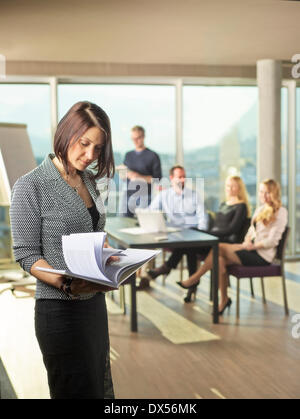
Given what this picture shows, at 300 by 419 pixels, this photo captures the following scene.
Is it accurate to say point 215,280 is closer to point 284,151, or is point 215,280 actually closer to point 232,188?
point 232,188

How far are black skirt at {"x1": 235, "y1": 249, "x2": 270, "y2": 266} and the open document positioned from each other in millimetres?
3275

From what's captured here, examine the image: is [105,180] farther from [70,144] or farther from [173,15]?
[173,15]

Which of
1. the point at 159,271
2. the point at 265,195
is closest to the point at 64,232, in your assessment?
the point at 265,195

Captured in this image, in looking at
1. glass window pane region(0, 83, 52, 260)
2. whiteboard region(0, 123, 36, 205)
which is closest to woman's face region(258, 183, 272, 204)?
glass window pane region(0, 83, 52, 260)

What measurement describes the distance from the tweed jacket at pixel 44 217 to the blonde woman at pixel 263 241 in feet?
10.6

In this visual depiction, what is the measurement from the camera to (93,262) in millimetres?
1611

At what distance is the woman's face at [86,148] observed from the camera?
1.82m

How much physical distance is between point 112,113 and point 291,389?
1915 mm

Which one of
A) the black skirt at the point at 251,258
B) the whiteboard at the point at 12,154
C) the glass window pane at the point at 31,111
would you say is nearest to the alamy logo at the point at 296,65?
the glass window pane at the point at 31,111

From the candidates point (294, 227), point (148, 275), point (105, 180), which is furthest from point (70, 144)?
point (294, 227)

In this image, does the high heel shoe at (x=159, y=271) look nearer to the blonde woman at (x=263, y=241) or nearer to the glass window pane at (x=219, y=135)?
the blonde woman at (x=263, y=241)

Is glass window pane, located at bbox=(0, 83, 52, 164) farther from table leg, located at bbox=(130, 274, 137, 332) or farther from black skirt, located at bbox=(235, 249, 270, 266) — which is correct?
black skirt, located at bbox=(235, 249, 270, 266)

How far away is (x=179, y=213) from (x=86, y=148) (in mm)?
3838

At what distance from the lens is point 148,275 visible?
559cm
